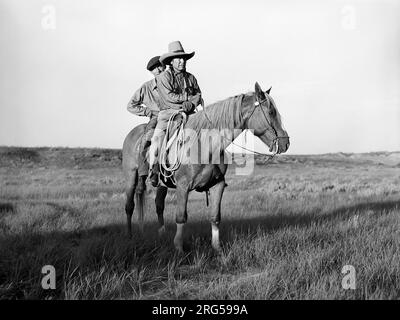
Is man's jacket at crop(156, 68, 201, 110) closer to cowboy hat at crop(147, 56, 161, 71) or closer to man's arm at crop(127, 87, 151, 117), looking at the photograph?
man's arm at crop(127, 87, 151, 117)

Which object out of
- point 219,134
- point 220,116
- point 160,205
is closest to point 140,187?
point 160,205

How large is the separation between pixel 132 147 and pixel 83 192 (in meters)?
9.17

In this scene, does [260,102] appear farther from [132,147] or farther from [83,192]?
[83,192]

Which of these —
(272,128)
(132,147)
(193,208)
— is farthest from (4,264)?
(193,208)

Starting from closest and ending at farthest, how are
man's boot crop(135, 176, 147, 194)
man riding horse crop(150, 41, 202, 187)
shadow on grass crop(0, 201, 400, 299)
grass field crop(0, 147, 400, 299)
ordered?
grass field crop(0, 147, 400, 299) < shadow on grass crop(0, 201, 400, 299) < man riding horse crop(150, 41, 202, 187) < man's boot crop(135, 176, 147, 194)

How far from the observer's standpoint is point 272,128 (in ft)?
17.3

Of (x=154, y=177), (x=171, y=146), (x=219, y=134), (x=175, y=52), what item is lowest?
(x=154, y=177)

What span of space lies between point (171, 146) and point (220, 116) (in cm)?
98

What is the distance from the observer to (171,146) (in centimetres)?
596

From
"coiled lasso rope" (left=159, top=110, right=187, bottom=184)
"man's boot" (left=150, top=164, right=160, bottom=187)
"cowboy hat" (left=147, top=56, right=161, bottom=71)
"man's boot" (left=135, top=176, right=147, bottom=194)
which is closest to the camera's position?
"coiled lasso rope" (left=159, top=110, right=187, bottom=184)

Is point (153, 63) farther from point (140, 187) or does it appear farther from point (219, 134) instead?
point (219, 134)

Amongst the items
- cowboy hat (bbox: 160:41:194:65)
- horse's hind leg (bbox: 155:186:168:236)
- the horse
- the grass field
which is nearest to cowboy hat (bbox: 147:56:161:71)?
cowboy hat (bbox: 160:41:194:65)

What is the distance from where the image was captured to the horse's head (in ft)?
17.1
